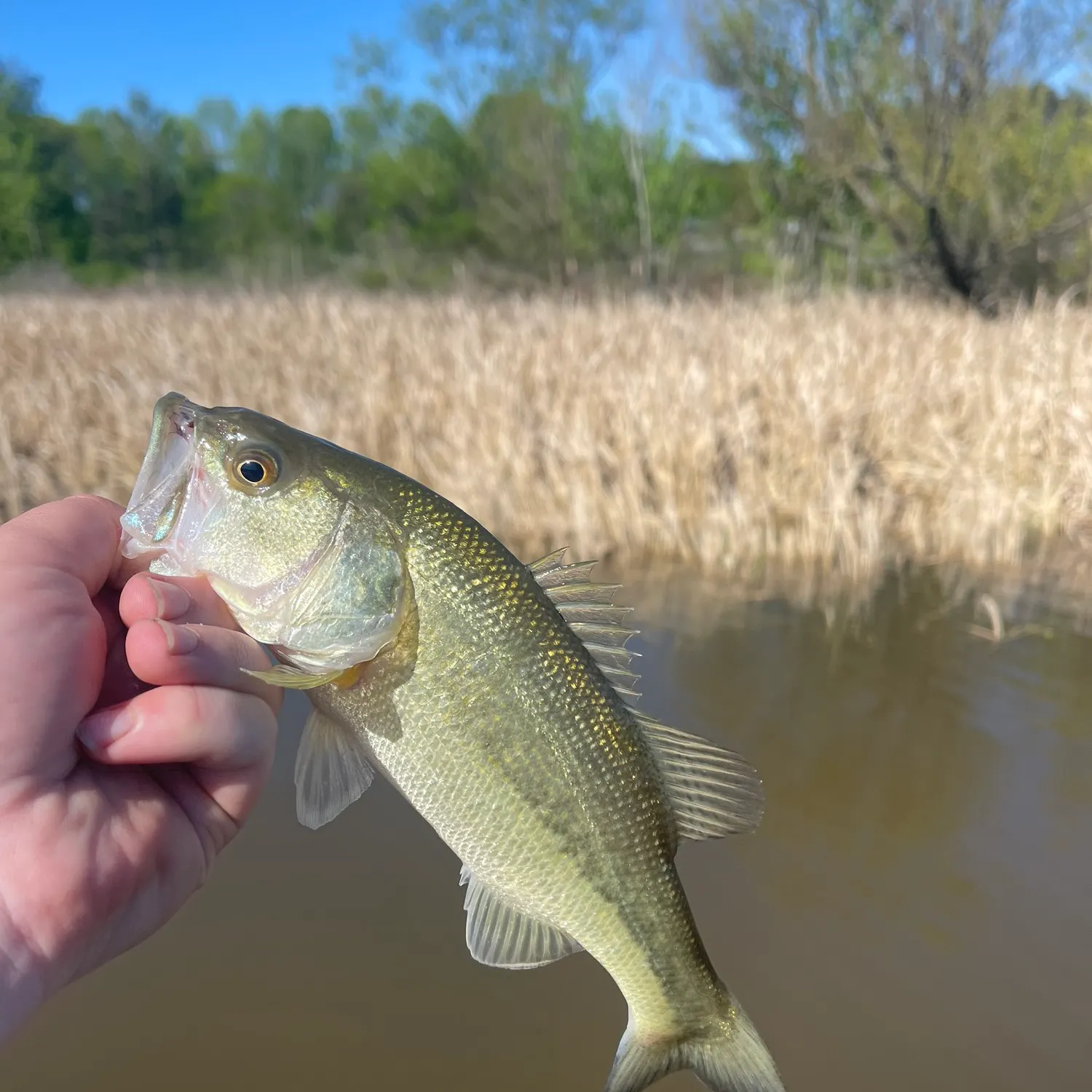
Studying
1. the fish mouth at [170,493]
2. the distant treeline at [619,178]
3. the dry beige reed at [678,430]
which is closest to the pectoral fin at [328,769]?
the fish mouth at [170,493]


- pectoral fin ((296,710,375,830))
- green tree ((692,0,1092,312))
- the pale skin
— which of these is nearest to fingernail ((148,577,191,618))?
the pale skin

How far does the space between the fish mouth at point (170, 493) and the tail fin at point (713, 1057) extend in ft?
4.31

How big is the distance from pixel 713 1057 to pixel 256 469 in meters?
1.50

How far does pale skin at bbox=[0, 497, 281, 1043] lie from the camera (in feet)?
4.99

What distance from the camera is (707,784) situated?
1756 millimetres

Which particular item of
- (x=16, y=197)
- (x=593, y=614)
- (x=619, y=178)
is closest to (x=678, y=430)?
(x=593, y=614)

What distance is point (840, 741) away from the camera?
11.7 feet

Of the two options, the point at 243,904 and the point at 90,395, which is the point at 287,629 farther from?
the point at 90,395

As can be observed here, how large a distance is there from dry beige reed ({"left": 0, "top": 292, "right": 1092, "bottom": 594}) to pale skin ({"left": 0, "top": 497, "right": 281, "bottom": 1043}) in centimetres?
411

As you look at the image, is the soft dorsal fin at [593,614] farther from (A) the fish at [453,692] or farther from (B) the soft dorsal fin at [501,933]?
(B) the soft dorsal fin at [501,933]

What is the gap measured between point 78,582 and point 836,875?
2454 millimetres

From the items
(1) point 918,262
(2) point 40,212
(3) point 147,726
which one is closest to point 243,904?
(3) point 147,726

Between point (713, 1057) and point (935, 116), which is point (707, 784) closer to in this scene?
point (713, 1057)

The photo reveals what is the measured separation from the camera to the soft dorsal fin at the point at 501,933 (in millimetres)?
1741
